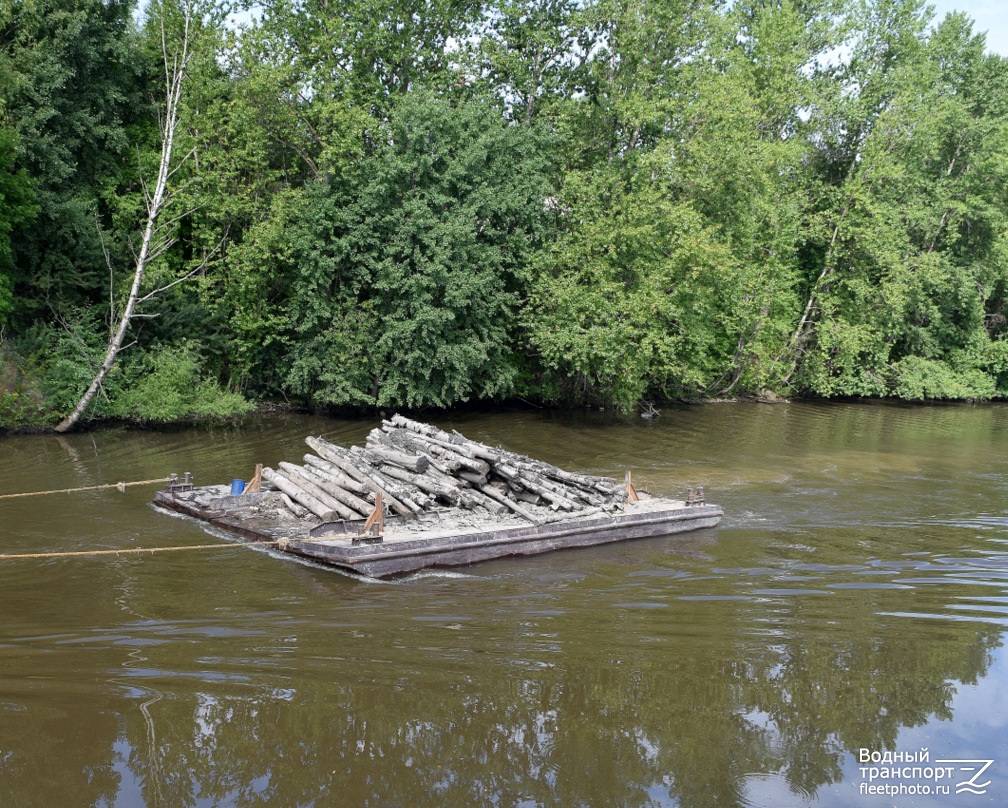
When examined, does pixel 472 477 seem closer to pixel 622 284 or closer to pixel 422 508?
pixel 422 508

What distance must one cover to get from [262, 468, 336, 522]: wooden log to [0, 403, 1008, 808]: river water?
2.86 ft

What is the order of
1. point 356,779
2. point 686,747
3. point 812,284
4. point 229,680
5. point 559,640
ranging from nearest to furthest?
point 356,779
point 686,747
point 229,680
point 559,640
point 812,284

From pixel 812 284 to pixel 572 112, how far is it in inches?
522

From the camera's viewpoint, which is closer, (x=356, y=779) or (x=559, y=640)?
(x=356, y=779)

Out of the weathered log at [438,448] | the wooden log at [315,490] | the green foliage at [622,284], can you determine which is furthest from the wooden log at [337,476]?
the green foliage at [622,284]

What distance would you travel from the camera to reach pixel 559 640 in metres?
7.95

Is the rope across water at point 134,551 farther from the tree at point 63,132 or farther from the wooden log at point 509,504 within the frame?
the tree at point 63,132

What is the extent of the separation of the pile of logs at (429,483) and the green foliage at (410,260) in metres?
9.07

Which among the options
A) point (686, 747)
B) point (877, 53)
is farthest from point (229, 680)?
point (877, 53)

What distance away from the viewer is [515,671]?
714cm

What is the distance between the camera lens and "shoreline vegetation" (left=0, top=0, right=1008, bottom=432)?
20297 mm

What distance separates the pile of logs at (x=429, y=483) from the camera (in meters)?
11.4

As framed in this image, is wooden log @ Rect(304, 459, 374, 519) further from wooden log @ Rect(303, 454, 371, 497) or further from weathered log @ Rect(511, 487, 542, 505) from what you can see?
weathered log @ Rect(511, 487, 542, 505)

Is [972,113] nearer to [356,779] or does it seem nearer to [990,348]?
[990,348]
